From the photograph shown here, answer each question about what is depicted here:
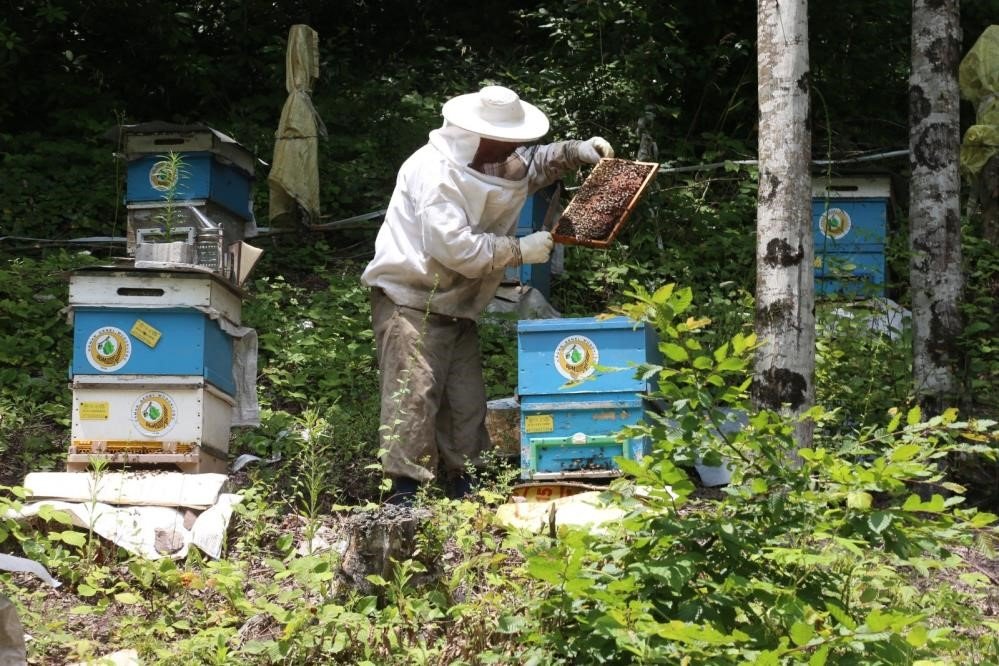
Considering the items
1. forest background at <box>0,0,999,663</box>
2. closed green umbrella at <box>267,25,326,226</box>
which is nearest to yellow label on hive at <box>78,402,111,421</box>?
forest background at <box>0,0,999,663</box>

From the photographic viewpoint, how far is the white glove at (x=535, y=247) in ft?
Result: 19.2

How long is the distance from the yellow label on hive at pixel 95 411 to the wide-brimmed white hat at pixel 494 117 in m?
1.95

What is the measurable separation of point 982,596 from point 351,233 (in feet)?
23.1

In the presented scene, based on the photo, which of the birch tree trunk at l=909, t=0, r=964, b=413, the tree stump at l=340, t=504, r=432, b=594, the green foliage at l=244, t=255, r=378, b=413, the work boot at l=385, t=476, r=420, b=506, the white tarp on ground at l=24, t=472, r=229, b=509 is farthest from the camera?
the green foliage at l=244, t=255, r=378, b=413

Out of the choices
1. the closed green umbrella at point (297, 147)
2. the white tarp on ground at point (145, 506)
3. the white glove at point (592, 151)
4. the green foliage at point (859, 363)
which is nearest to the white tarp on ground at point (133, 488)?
the white tarp on ground at point (145, 506)

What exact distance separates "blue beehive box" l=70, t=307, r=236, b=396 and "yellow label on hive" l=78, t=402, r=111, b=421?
0.14 meters

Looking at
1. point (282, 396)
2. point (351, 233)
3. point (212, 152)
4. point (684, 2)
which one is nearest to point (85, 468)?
point (282, 396)

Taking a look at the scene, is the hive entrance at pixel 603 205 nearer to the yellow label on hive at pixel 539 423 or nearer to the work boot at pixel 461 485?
the yellow label on hive at pixel 539 423

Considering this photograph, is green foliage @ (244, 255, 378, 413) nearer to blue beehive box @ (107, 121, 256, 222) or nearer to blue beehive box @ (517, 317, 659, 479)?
blue beehive box @ (107, 121, 256, 222)

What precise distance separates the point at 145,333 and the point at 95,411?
1.32ft

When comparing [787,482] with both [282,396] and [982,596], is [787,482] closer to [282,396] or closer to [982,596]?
[982,596]

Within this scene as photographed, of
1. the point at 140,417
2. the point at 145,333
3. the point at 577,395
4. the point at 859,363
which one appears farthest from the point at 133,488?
the point at 859,363

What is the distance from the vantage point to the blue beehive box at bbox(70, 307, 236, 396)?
6.00 meters

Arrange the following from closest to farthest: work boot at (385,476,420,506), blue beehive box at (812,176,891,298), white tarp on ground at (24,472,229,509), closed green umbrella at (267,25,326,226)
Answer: white tarp on ground at (24,472,229,509), work boot at (385,476,420,506), blue beehive box at (812,176,891,298), closed green umbrella at (267,25,326,226)
